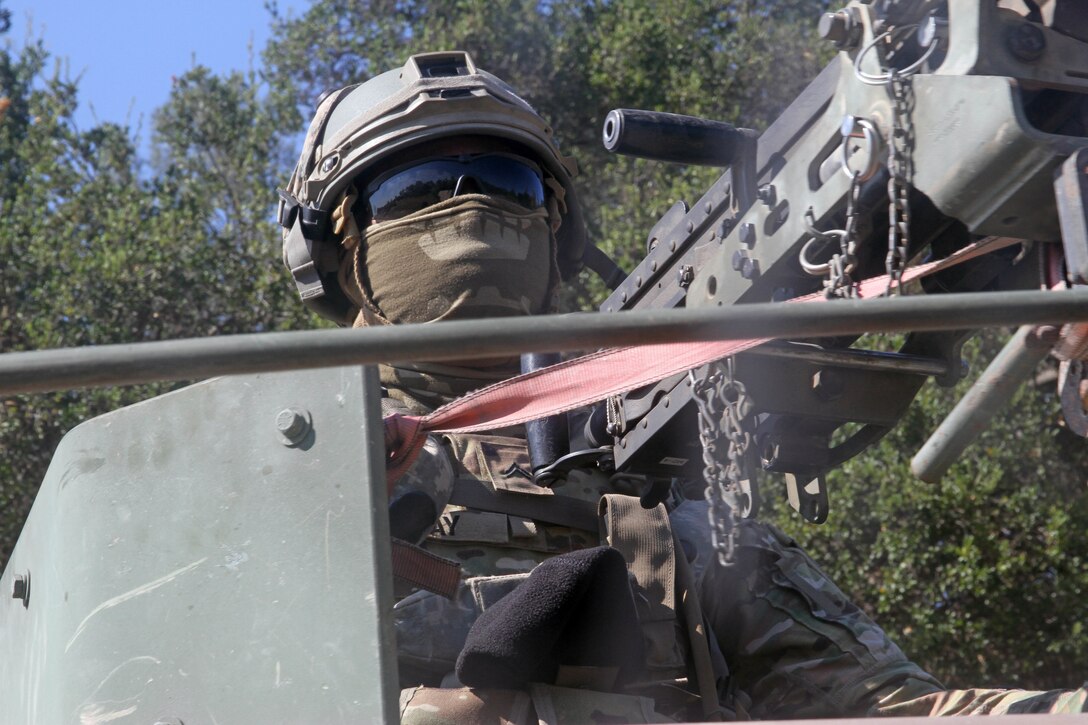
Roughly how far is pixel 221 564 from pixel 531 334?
2.23 feet

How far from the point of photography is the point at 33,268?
1017 cm

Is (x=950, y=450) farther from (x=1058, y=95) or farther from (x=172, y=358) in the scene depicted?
(x=172, y=358)

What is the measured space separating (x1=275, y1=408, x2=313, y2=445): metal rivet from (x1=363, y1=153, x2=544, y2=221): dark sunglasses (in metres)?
1.71

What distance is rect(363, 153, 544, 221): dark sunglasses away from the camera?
3852 mm

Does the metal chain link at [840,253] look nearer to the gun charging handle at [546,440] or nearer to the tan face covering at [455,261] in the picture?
the gun charging handle at [546,440]

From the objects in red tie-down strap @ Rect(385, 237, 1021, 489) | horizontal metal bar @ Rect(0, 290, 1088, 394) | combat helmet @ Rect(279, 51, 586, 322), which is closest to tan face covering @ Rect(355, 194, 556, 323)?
combat helmet @ Rect(279, 51, 586, 322)

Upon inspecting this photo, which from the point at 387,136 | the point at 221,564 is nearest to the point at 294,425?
the point at 221,564

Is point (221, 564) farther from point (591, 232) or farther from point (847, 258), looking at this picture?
point (591, 232)

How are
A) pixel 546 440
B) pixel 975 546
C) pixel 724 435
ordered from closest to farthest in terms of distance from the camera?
pixel 724 435, pixel 546 440, pixel 975 546

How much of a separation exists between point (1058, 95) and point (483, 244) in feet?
5.67

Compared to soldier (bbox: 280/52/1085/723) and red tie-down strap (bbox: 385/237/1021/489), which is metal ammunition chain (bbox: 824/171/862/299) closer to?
red tie-down strap (bbox: 385/237/1021/489)

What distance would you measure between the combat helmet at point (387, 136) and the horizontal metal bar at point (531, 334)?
2.14m

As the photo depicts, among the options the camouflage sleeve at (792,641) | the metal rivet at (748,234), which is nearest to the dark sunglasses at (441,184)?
the camouflage sleeve at (792,641)

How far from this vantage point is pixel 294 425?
7.15ft
